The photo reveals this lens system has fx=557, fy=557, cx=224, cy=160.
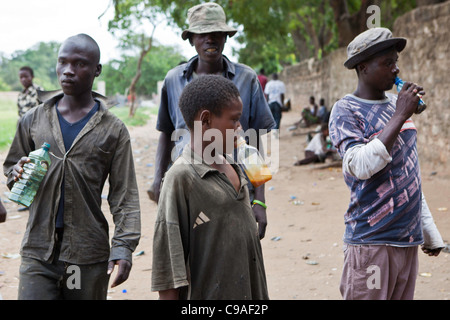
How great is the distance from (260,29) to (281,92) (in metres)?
1.92

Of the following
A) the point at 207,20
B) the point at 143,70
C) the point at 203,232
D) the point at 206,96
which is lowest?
the point at 203,232

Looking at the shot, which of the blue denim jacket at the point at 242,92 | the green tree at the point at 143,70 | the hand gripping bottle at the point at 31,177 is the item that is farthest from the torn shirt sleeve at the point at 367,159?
the green tree at the point at 143,70

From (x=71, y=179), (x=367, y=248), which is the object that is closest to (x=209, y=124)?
(x=71, y=179)

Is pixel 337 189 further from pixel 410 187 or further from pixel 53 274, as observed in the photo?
pixel 53 274

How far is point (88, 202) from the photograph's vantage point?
270 cm

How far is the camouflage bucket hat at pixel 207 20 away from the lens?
3242mm

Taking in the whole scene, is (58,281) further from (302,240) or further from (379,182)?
(302,240)

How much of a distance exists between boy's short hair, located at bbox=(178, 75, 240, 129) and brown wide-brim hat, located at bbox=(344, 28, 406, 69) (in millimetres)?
733

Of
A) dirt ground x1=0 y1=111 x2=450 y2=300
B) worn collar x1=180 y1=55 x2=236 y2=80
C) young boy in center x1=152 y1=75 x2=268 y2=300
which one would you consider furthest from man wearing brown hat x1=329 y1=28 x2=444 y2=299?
dirt ground x1=0 y1=111 x2=450 y2=300

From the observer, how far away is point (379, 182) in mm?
2672

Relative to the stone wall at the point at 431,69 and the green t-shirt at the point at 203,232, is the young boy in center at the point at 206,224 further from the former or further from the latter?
the stone wall at the point at 431,69

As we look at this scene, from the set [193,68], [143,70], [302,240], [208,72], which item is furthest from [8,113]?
[208,72]

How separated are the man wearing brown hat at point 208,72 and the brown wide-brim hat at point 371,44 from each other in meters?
0.73

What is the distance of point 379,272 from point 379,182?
43 centimetres
